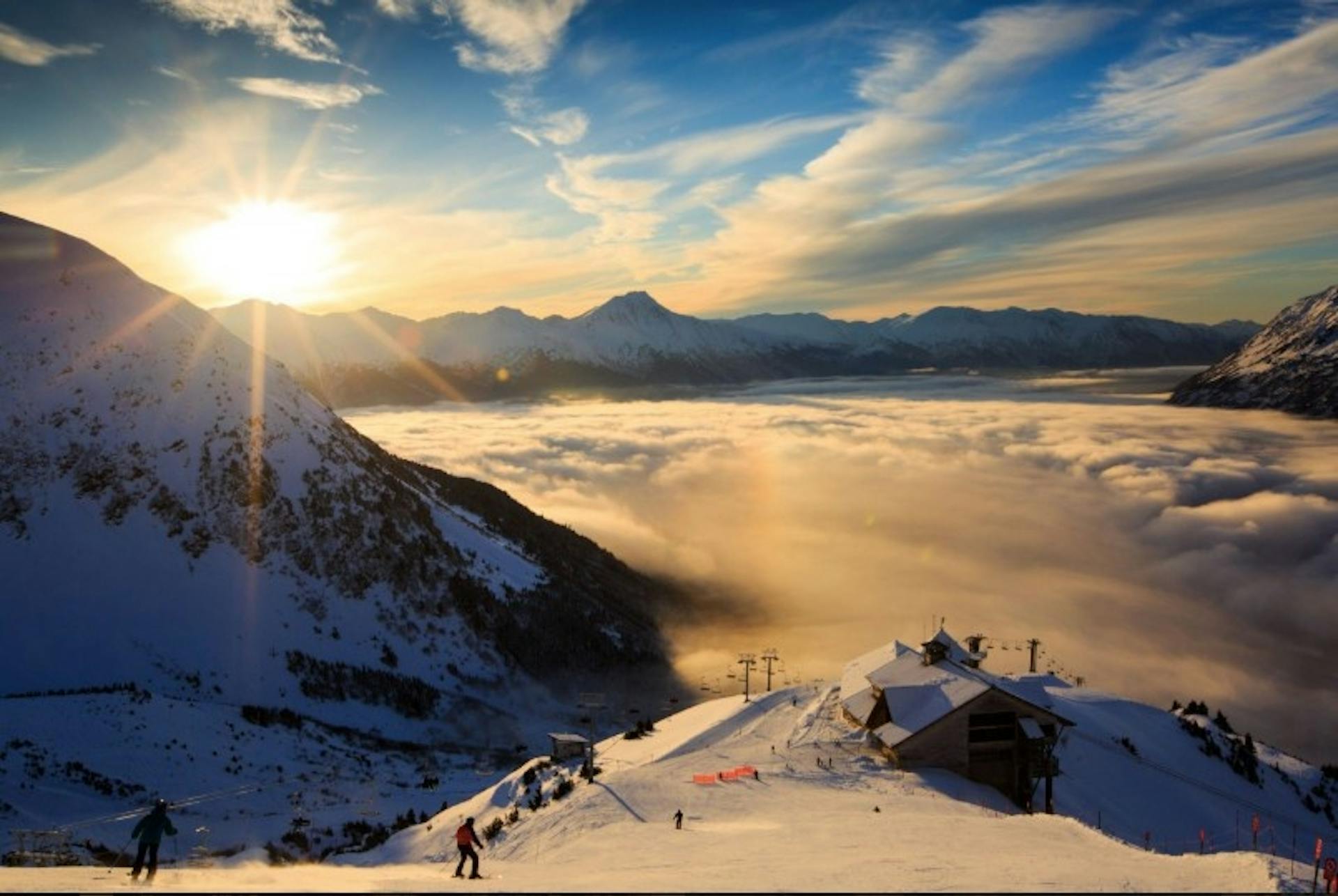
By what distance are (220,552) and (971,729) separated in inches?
2468

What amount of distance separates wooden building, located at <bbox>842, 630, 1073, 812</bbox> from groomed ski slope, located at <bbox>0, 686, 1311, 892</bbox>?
1.36 metres

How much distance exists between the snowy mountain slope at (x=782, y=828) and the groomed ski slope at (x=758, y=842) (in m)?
0.09

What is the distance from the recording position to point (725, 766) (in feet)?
124

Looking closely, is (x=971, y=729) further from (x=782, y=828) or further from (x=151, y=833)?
(x=151, y=833)

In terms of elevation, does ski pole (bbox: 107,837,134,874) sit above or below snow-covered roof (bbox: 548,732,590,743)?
above

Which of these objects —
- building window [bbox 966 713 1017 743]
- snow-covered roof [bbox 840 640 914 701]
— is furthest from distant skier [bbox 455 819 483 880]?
snow-covered roof [bbox 840 640 914 701]

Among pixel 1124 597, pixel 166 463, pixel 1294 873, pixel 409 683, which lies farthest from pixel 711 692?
pixel 1124 597

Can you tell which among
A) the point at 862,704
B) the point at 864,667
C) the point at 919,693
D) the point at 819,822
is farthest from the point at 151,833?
the point at 864,667

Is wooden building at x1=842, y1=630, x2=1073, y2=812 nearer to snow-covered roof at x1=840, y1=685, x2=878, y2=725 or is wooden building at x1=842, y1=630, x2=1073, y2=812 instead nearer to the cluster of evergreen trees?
snow-covered roof at x1=840, y1=685, x2=878, y2=725

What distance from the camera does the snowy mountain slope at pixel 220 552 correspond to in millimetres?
60219

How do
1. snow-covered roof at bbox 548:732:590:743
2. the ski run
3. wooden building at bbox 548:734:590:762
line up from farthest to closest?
snow-covered roof at bbox 548:732:590:743, wooden building at bbox 548:734:590:762, the ski run

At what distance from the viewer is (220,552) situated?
6950cm

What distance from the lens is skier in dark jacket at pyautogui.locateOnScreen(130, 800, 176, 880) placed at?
1627 cm

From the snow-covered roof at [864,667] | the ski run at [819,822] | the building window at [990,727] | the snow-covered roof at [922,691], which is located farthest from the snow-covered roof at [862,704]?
the building window at [990,727]
